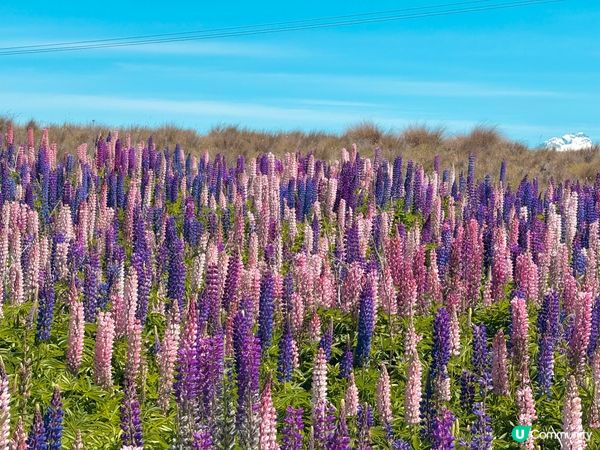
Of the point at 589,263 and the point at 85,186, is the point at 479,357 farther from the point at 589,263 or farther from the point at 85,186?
the point at 85,186

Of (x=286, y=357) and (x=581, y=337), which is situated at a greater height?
(x=581, y=337)

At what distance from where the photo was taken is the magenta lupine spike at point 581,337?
7113 millimetres

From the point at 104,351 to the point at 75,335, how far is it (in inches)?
14.5

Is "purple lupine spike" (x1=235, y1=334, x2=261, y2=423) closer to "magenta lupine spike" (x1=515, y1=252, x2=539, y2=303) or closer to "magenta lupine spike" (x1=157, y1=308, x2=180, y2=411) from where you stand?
"magenta lupine spike" (x1=157, y1=308, x2=180, y2=411)

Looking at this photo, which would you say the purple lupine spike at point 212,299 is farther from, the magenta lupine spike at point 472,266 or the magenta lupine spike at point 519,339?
the magenta lupine spike at point 472,266

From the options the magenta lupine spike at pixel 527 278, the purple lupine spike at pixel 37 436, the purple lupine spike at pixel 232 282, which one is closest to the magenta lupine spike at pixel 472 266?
the magenta lupine spike at pixel 527 278

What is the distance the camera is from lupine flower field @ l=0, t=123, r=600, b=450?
5.04 metres

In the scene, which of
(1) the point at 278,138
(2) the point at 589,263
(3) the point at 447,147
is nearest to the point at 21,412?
(2) the point at 589,263

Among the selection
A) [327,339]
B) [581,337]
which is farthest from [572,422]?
[327,339]

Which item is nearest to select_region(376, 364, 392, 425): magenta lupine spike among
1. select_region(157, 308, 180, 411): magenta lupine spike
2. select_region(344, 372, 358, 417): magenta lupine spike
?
select_region(344, 372, 358, 417): magenta lupine spike

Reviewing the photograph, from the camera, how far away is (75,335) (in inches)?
269

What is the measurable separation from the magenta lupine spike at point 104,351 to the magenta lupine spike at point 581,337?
3.91 metres

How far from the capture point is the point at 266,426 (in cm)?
439

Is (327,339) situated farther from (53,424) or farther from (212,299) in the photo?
(53,424)
